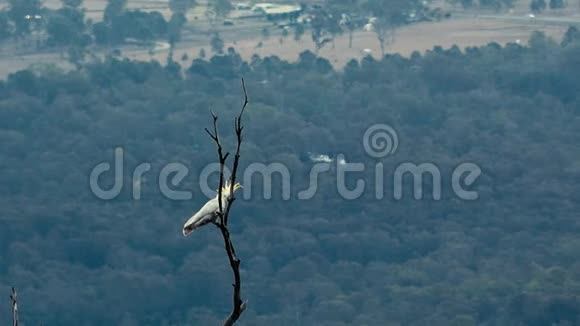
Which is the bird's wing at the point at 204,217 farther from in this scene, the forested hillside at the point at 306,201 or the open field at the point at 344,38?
the open field at the point at 344,38

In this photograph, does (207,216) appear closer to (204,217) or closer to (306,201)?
(204,217)

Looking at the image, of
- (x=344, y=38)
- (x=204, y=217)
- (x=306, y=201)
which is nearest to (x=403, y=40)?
(x=344, y=38)

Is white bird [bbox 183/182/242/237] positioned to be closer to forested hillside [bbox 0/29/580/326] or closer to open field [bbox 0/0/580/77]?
forested hillside [bbox 0/29/580/326]

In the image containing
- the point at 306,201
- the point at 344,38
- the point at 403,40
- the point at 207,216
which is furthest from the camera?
the point at 344,38

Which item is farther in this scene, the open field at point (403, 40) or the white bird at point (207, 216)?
the open field at point (403, 40)

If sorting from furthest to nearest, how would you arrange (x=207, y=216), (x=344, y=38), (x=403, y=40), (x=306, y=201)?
(x=344, y=38), (x=403, y=40), (x=306, y=201), (x=207, y=216)

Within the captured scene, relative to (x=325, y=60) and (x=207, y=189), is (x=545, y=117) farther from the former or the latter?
(x=207, y=189)

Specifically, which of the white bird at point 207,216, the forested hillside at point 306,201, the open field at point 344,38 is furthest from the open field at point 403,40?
the white bird at point 207,216

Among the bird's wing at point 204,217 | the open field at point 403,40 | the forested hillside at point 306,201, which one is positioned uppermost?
the bird's wing at point 204,217

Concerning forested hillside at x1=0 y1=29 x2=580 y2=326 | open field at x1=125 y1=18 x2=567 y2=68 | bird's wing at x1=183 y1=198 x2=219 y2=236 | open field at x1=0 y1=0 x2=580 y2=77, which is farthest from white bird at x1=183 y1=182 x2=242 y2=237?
open field at x1=125 y1=18 x2=567 y2=68
